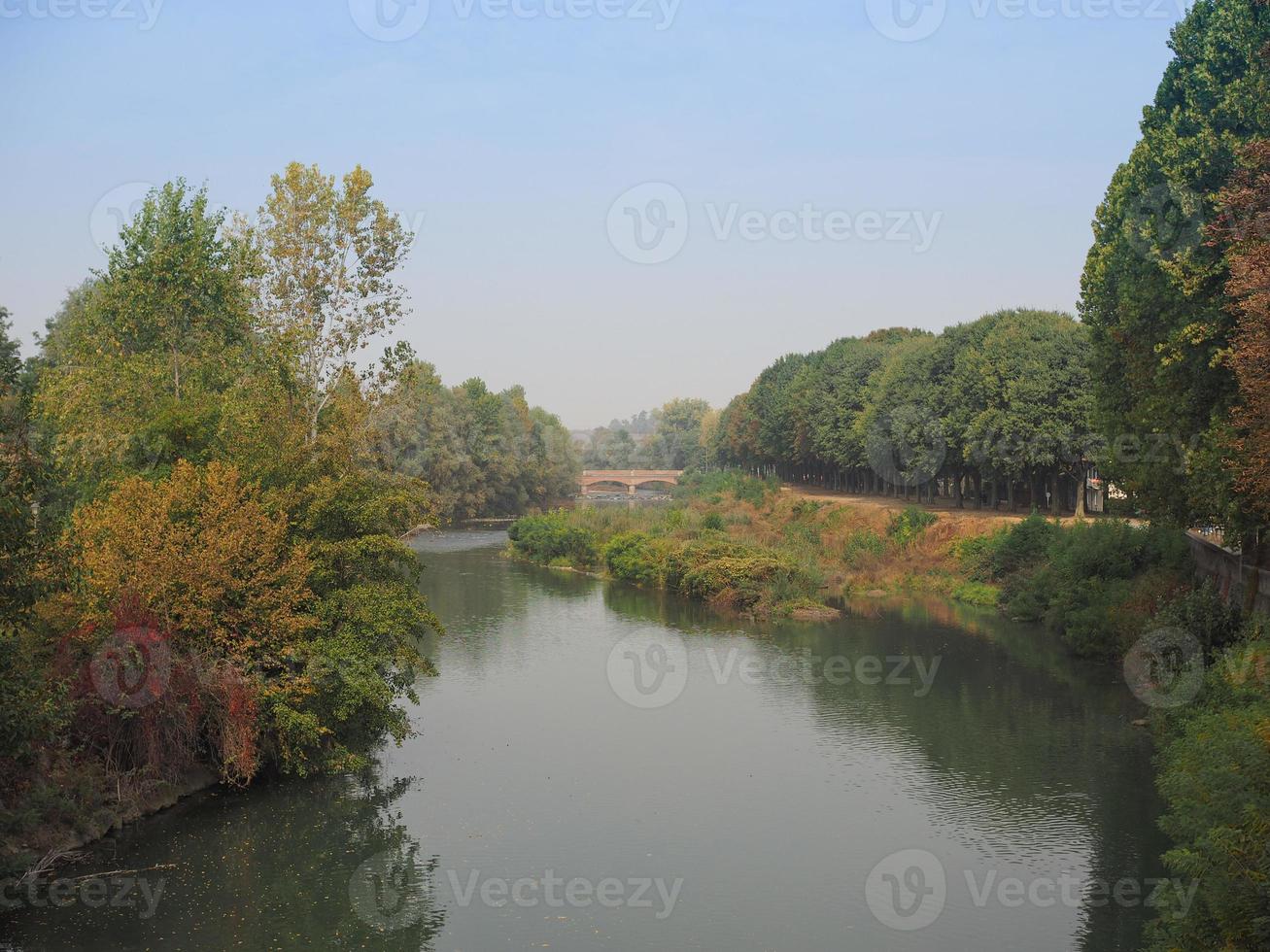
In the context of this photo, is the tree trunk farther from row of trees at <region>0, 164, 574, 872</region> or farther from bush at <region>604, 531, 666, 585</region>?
bush at <region>604, 531, 666, 585</region>

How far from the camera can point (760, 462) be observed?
149000mm

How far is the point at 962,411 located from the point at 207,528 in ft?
168

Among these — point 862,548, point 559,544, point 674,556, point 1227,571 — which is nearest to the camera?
point 1227,571

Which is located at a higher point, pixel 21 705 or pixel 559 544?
pixel 21 705

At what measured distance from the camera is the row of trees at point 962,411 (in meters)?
64.3

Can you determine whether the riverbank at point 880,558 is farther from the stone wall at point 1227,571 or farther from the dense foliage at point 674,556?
the stone wall at point 1227,571

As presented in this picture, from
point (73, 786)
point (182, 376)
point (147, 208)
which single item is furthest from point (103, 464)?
point (147, 208)

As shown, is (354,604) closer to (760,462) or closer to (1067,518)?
(1067,518)

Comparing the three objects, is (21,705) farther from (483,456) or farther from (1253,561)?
(483,456)

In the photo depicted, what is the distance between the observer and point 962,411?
229ft

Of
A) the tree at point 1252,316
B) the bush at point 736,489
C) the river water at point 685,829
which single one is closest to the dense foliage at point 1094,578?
the river water at point 685,829

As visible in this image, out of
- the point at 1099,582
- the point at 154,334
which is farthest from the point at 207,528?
the point at 1099,582

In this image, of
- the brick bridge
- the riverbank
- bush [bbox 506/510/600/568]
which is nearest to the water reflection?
the riverbank

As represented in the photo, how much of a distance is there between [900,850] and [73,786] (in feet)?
56.8
